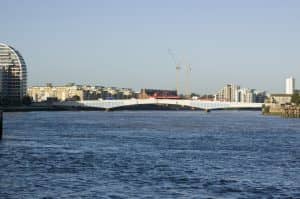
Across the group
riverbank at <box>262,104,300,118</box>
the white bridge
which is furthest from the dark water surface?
the white bridge

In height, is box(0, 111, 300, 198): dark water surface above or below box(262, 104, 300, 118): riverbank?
below

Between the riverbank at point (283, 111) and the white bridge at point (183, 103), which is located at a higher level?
the white bridge at point (183, 103)

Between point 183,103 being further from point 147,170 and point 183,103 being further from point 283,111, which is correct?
point 147,170

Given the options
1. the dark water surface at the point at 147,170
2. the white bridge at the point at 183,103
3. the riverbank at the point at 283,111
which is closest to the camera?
the dark water surface at the point at 147,170

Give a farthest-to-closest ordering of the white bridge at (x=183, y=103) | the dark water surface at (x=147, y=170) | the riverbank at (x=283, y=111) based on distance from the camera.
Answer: the white bridge at (x=183, y=103) < the riverbank at (x=283, y=111) < the dark water surface at (x=147, y=170)

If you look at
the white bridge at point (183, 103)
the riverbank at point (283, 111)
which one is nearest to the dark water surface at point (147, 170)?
the riverbank at point (283, 111)

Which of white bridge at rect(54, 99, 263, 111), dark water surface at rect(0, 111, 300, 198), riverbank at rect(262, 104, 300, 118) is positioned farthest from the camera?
white bridge at rect(54, 99, 263, 111)

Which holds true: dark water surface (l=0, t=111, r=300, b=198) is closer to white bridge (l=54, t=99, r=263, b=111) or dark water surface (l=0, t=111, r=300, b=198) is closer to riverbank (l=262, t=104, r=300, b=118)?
riverbank (l=262, t=104, r=300, b=118)

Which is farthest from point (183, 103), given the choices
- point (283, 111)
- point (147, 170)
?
point (147, 170)

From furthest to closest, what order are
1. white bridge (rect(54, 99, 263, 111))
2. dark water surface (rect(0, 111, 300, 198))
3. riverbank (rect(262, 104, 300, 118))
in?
white bridge (rect(54, 99, 263, 111))
riverbank (rect(262, 104, 300, 118))
dark water surface (rect(0, 111, 300, 198))

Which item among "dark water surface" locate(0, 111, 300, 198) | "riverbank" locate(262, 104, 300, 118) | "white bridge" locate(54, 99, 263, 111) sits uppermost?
"white bridge" locate(54, 99, 263, 111)

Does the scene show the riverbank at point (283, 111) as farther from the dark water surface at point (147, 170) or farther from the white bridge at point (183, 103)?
the dark water surface at point (147, 170)

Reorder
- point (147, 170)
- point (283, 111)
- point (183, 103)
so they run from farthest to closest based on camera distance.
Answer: point (183, 103)
point (283, 111)
point (147, 170)

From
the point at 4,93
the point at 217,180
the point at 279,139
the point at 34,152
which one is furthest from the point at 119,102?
the point at 217,180
